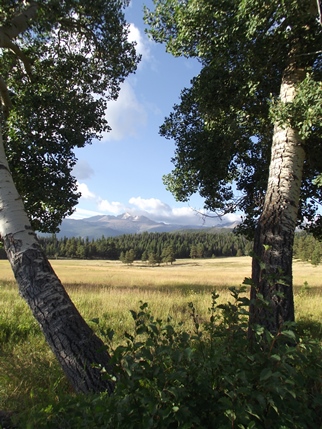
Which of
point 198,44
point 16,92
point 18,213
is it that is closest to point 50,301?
point 18,213

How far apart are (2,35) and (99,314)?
687cm

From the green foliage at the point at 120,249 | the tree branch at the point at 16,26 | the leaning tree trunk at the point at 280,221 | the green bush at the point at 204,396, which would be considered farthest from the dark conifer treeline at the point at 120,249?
the green bush at the point at 204,396

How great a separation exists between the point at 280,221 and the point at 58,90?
7.95 meters

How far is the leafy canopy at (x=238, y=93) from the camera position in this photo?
4469 millimetres

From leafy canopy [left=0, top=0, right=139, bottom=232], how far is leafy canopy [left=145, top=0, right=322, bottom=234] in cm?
236

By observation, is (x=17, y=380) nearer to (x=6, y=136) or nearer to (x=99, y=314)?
(x=99, y=314)

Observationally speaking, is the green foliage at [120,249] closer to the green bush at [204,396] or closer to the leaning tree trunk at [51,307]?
the leaning tree trunk at [51,307]

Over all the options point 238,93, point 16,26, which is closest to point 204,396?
point 238,93

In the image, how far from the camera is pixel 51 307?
111 inches

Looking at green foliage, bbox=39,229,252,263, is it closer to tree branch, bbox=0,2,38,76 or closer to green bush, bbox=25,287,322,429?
tree branch, bbox=0,2,38,76

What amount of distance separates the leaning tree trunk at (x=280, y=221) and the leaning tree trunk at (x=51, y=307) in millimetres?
2265

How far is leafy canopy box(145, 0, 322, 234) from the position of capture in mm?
4469

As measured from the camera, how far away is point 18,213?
3.21 meters

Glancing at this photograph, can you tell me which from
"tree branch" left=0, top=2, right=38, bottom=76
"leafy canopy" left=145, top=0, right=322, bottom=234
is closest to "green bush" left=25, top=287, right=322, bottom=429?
"leafy canopy" left=145, top=0, right=322, bottom=234
